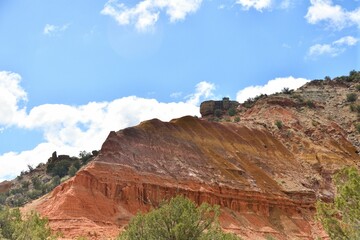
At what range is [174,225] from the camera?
23.7m

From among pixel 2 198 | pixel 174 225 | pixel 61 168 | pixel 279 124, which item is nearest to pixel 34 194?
pixel 2 198

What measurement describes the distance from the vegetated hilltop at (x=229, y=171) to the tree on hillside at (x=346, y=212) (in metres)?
17.8

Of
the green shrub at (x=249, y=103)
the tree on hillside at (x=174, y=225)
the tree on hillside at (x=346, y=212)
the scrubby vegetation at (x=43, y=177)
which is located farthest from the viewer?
the green shrub at (x=249, y=103)

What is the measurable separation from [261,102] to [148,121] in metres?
33.4

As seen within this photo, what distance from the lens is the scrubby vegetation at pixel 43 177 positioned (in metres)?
61.7

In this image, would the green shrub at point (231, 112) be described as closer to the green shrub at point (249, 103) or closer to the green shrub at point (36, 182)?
the green shrub at point (249, 103)

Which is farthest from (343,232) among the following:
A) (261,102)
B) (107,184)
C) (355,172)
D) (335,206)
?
(261,102)

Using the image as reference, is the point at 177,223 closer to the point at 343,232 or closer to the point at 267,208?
the point at 343,232

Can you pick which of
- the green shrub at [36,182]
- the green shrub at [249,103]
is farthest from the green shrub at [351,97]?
the green shrub at [36,182]

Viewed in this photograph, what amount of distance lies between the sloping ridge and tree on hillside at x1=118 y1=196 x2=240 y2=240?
1061 centimetres

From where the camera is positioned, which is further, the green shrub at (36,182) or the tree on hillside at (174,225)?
the green shrub at (36,182)

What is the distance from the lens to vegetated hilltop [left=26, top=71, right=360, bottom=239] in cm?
3969

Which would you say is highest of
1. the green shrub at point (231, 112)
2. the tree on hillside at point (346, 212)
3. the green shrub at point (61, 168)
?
the green shrub at point (231, 112)

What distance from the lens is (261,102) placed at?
270 ft
